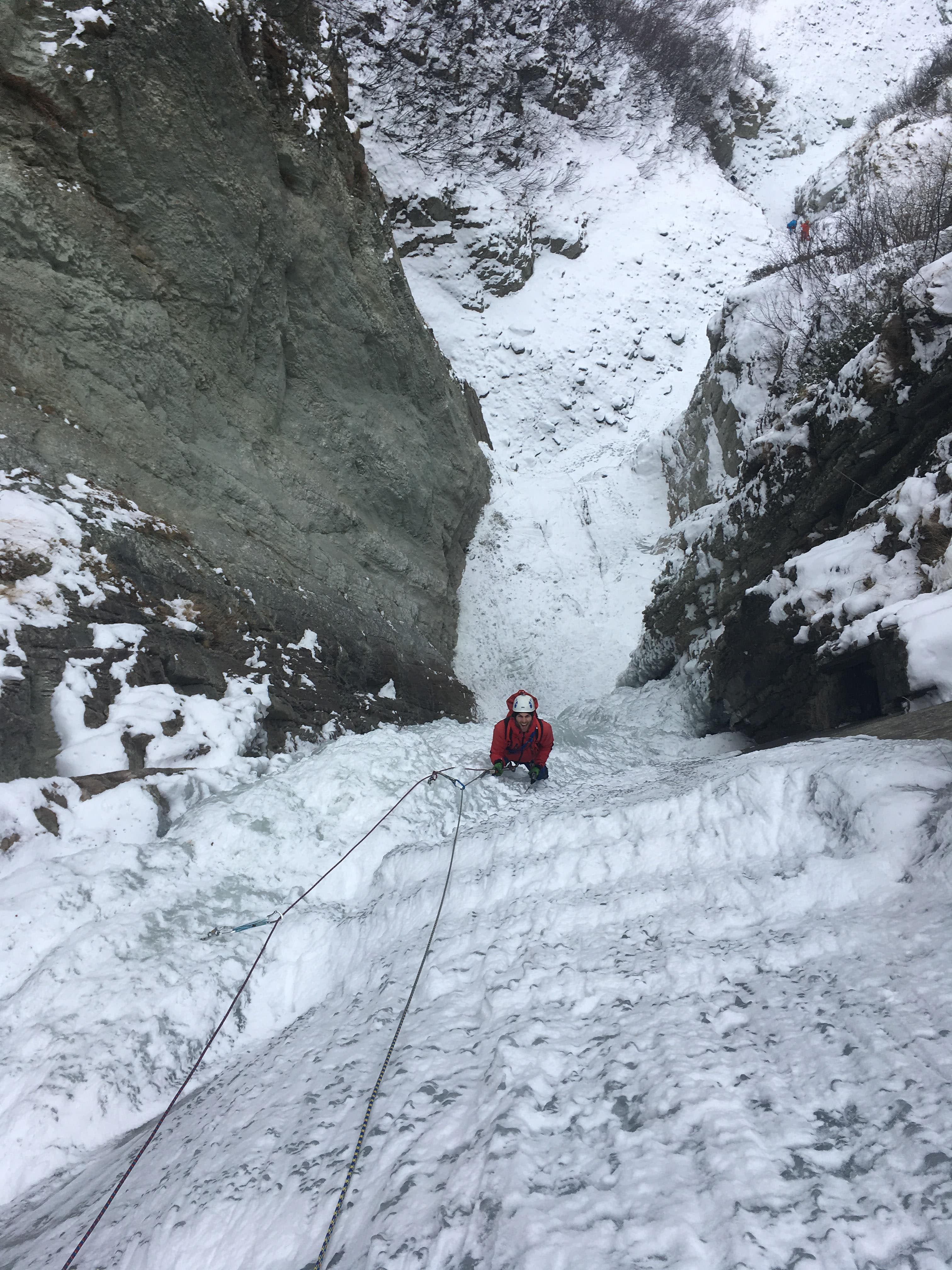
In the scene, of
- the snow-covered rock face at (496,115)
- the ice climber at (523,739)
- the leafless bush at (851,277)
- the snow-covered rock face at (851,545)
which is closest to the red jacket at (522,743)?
the ice climber at (523,739)

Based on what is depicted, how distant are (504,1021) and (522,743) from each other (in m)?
3.40

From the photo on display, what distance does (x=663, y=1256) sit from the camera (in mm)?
1516

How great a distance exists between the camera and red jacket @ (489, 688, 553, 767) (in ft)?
19.2

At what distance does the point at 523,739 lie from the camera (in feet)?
19.3

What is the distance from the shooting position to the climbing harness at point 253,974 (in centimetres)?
203

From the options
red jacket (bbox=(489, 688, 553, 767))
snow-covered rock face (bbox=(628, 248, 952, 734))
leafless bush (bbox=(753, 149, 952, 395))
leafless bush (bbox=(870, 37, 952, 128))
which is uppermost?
leafless bush (bbox=(870, 37, 952, 128))

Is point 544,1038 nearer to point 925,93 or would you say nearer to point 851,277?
point 851,277

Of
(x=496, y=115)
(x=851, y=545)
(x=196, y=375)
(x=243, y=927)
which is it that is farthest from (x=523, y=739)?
(x=496, y=115)

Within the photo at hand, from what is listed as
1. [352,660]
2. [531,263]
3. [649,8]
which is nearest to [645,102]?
Answer: [649,8]

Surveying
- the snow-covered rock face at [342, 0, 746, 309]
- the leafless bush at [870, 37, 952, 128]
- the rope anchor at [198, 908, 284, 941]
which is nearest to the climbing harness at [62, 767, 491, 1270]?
the rope anchor at [198, 908, 284, 941]

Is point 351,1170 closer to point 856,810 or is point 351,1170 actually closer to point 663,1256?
point 663,1256

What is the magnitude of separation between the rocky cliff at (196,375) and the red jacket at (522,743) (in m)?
1.89

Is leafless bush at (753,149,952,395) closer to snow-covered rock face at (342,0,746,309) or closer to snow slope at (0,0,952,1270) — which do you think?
snow slope at (0,0,952,1270)

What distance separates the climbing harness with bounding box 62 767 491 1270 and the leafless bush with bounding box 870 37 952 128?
61.9 feet
